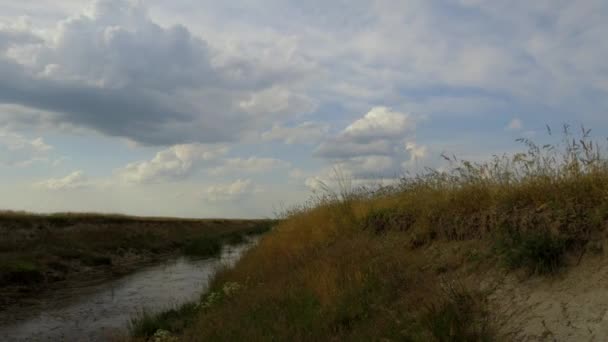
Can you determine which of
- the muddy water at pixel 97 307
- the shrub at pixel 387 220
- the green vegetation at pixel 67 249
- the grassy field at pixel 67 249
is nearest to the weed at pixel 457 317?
the shrub at pixel 387 220

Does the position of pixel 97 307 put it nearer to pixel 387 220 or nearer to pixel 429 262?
pixel 387 220

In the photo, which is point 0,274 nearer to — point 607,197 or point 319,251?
point 319,251

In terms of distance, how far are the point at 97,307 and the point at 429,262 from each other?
10.1 metres

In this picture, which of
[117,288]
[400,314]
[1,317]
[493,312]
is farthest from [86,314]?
[493,312]

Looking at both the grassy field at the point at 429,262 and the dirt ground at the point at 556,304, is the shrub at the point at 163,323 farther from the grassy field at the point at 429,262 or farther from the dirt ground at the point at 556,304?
the dirt ground at the point at 556,304

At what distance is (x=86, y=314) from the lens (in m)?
12.4

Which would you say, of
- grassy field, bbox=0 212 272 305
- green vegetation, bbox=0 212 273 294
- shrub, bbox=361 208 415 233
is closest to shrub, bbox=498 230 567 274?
shrub, bbox=361 208 415 233

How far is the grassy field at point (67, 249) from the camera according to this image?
58.1 ft

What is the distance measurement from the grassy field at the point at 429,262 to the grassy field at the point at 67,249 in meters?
10.4

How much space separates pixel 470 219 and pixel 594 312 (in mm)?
2636

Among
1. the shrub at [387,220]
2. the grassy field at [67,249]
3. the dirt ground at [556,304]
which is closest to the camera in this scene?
the dirt ground at [556,304]

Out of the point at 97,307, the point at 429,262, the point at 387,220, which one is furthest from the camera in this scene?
the point at 97,307

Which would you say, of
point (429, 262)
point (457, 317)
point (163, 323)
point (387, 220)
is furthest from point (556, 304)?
point (163, 323)

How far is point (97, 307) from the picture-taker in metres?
13.4
